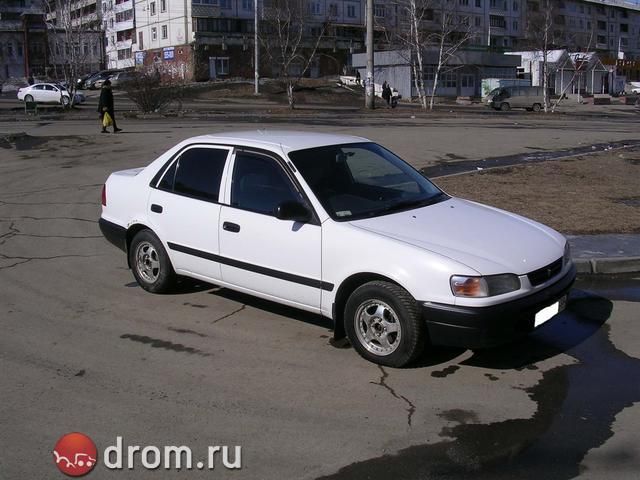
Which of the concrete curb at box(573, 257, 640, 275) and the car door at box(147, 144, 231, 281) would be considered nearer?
the car door at box(147, 144, 231, 281)

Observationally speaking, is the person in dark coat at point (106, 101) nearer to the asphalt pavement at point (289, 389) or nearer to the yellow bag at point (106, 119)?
the yellow bag at point (106, 119)

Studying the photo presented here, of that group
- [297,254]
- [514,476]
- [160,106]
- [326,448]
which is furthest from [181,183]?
[160,106]

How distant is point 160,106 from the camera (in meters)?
33.1

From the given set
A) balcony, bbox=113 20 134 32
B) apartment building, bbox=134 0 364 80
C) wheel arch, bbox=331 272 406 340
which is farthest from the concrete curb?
balcony, bbox=113 20 134 32

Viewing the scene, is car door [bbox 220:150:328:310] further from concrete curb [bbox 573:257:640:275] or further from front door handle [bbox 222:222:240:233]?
concrete curb [bbox 573:257:640:275]

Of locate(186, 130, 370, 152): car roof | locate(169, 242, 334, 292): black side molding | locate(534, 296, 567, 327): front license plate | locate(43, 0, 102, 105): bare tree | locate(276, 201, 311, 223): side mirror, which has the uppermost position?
locate(43, 0, 102, 105): bare tree

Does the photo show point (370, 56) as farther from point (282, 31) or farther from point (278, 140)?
point (278, 140)

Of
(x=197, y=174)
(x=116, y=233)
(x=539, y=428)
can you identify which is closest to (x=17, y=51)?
(x=116, y=233)

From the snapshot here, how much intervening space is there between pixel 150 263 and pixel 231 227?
135 centimetres

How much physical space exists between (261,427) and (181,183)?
293 cm

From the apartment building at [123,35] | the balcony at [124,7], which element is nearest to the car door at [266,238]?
the apartment building at [123,35]

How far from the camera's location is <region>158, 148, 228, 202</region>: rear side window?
→ 6082 mm

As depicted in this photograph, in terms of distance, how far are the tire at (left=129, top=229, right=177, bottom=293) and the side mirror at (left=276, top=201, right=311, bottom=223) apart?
1.69 metres

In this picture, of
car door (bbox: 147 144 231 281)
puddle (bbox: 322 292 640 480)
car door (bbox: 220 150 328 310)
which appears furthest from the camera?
car door (bbox: 147 144 231 281)
